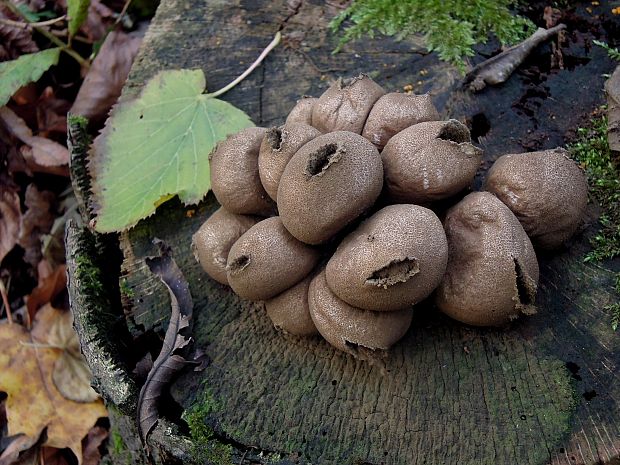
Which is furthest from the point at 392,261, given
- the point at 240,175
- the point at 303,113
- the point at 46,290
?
the point at 46,290

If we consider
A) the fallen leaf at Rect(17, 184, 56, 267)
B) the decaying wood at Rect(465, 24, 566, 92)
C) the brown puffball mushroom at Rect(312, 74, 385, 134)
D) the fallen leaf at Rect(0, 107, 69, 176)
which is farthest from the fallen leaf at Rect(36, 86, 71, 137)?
the decaying wood at Rect(465, 24, 566, 92)

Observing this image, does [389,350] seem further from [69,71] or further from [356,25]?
[69,71]

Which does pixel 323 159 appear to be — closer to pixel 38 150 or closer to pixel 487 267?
pixel 487 267

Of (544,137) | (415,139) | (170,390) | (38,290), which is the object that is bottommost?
(38,290)

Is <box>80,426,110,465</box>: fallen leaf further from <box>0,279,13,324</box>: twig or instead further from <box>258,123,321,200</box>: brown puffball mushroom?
<box>258,123,321,200</box>: brown puffball mushroom

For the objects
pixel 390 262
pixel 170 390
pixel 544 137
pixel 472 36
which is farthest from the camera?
pixel 472 36

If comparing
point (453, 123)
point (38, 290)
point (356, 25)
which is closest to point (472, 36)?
point (356, 25)

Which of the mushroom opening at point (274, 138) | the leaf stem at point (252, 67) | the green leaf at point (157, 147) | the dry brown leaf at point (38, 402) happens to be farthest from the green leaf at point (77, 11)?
the mushroom opening at point (274, 138)
